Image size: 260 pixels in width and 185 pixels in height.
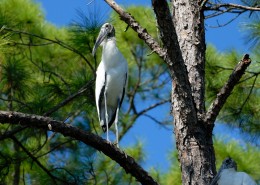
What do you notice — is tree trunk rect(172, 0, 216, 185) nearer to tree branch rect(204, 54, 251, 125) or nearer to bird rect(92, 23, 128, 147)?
tree branch rect(204, 54, 251, 125)

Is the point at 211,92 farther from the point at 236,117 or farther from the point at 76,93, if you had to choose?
the point at 76,93

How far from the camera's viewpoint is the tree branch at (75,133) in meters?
2.84

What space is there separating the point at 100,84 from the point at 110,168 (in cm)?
146

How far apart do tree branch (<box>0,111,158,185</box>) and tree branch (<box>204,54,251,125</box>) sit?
0.42 meters

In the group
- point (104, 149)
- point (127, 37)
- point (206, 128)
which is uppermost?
point (127, 37)

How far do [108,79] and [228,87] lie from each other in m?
1.37

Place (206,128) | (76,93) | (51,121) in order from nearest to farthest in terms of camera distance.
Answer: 1. (51,121)
2. (206,128)
3. (76,93)

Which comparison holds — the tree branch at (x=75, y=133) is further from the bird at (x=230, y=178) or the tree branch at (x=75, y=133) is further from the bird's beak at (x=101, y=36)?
the bird's beak at (x=101, y=36)

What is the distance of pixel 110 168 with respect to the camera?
5.57m

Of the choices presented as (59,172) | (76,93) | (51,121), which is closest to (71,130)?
(51,121)

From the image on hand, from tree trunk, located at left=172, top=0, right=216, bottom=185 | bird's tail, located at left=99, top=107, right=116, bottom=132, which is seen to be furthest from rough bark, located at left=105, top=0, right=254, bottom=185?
bird's tail, located at left=99, top=107, right=116, bottom=132

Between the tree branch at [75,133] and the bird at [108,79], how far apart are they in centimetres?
125

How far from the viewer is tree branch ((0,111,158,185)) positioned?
9.33 feet

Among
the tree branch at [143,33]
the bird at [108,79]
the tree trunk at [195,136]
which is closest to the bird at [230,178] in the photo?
the tree trunk at [195,136]
